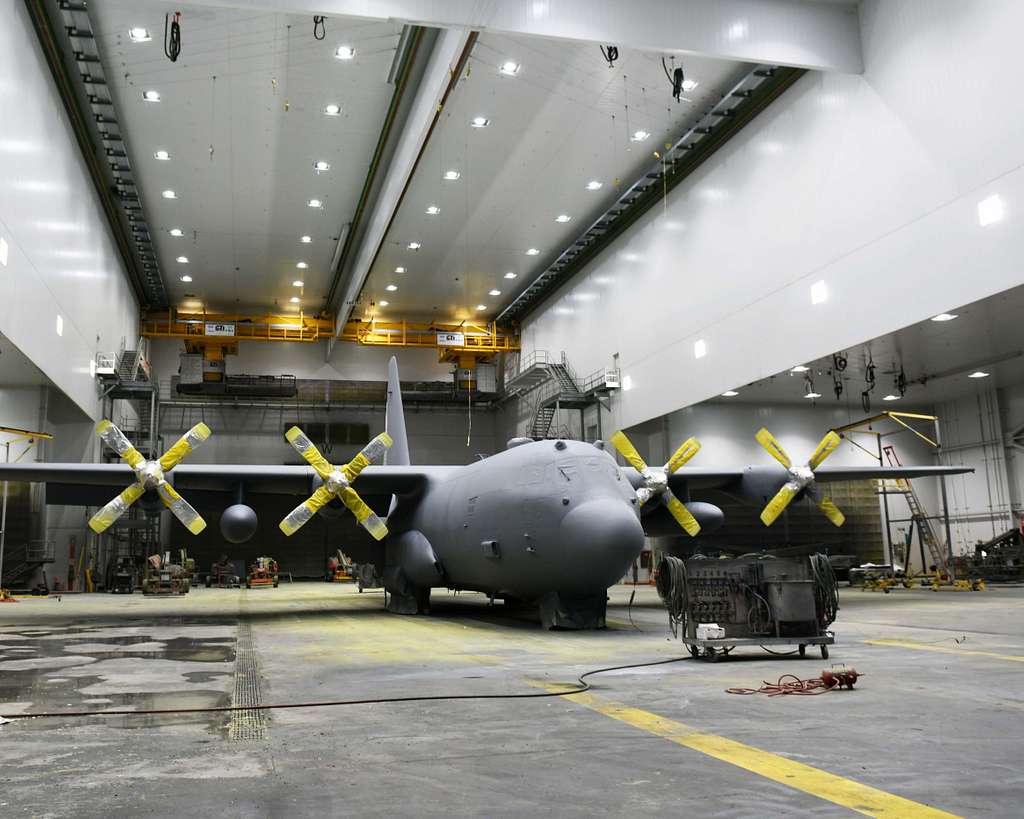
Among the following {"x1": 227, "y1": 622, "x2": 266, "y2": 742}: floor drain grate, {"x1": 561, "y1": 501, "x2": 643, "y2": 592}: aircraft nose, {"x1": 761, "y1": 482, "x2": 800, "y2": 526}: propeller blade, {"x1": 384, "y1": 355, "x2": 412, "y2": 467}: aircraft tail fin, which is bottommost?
{"x1": 227, "y1": 622, "x2": 266, "y2": 742}: floor drain grate

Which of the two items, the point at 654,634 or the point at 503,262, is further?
the point at 503,262

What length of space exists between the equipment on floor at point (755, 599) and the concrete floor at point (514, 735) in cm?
38

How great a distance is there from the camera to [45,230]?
25.4 metres

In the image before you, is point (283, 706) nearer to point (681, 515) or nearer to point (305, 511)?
point (305, 511)

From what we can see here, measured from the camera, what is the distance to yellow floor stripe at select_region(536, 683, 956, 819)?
4492 mm

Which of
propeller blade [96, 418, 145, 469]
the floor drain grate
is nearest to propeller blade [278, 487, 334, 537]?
propeller blade [96, 418, 145, 469]

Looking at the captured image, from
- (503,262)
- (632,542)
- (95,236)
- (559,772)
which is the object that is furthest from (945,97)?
(95,236)

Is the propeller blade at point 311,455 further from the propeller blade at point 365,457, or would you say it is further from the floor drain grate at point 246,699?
the floor drain grate at point 246,699

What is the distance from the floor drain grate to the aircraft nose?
5667mm

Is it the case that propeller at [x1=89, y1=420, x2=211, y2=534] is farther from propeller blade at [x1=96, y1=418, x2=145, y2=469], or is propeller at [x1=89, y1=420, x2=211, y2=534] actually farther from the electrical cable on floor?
the electrical cable on floor

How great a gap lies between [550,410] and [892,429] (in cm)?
1582

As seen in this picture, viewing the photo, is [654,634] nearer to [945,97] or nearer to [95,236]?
[945,97]

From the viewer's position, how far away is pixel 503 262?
4091 cm

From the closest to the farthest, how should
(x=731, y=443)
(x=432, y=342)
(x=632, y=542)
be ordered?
(x=632, y=542) → (x=731, y=443) → (x=432, y=342)
